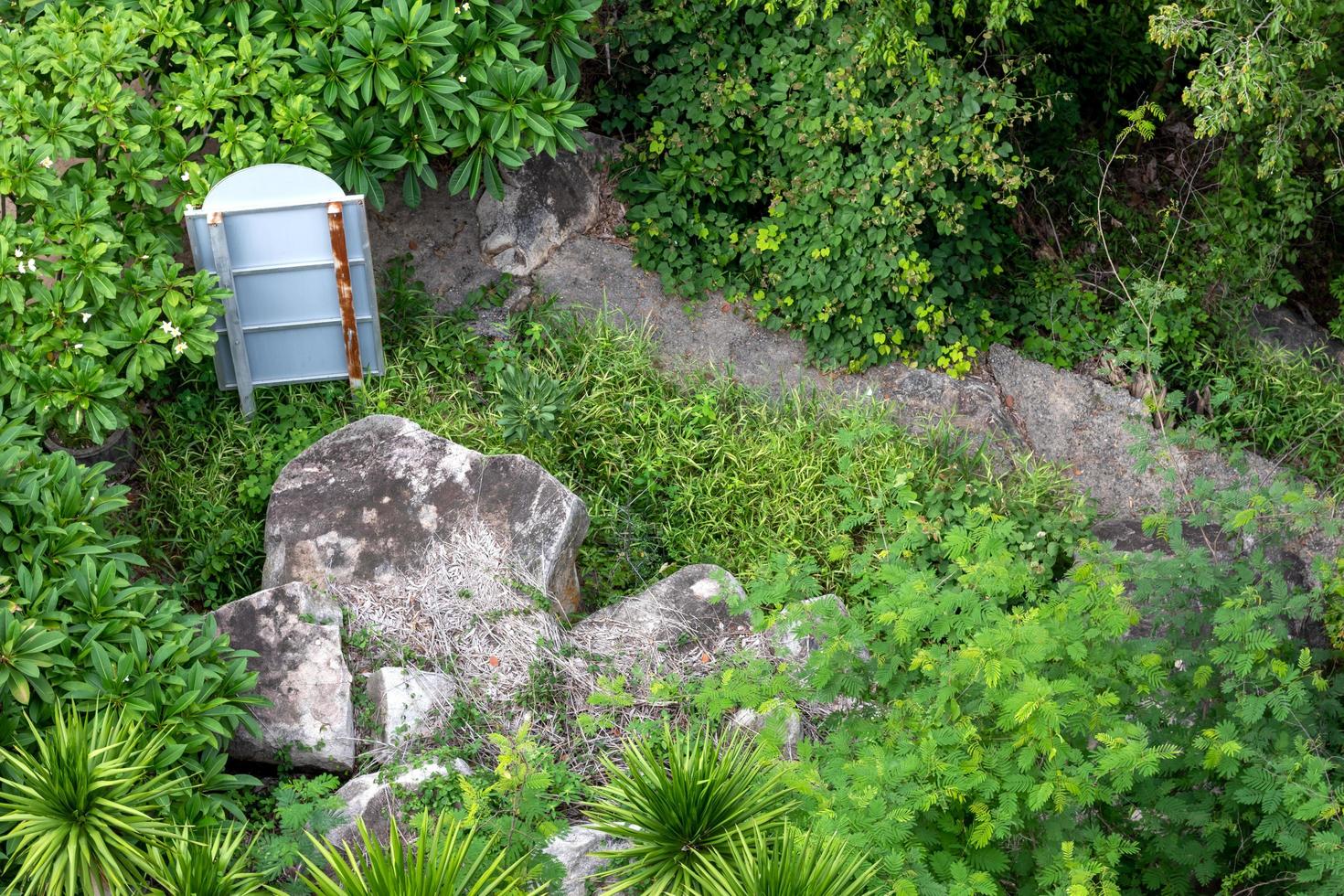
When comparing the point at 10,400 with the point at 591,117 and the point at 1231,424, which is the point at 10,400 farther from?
the point at 1231,424

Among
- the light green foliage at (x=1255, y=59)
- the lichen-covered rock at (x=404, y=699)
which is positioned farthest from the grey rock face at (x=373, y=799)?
the light green foliage at (x=1255, y=59)

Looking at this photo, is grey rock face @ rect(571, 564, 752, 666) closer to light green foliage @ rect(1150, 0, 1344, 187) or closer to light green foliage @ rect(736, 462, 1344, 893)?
light green foliage @ rect(736, 462, 1344, 893)

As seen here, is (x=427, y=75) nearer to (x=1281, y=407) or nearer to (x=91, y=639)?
(x=91, y=639)

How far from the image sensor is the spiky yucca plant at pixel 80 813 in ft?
11.1

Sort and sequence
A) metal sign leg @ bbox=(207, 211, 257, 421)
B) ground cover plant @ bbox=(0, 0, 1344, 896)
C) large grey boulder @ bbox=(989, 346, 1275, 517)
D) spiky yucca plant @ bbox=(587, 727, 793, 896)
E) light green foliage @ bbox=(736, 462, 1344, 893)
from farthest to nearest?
large grey boulder @ bbox=(989, 346, 1275, 517) < metal sign leg @ bbox=(207, 211, 257, 421) < spiky yucca plant @ bbox=(587, 727, 793, 896) < ground cover plant @ bbox=(0, 0, 1344, 896) < light green foliage @ bbox=(736, 462, 1344, 893)

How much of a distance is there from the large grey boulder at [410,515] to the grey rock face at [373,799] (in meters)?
1.00

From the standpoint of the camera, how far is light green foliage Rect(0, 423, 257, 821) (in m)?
3.66

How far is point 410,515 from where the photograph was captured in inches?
200

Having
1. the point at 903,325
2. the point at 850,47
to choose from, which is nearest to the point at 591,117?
the point at 850,47

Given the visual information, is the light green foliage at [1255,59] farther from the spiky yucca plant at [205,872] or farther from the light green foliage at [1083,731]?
the spiky yucca plant at [205,872]

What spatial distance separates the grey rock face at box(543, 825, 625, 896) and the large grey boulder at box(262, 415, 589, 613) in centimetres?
121

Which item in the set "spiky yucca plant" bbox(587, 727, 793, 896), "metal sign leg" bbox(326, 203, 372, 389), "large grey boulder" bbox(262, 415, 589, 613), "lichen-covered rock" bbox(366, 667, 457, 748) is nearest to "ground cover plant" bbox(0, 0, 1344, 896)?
"spiky yucca plant" bbox(587, 727, 793, 896)

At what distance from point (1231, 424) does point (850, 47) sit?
3.38 metres

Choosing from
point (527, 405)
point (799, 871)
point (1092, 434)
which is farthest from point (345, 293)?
point (1092, 434)
